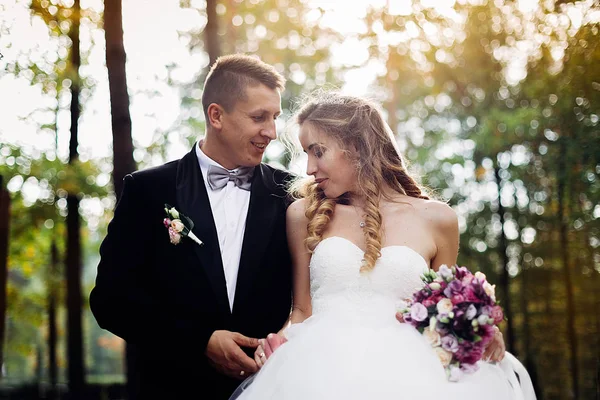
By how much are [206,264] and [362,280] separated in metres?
0.96

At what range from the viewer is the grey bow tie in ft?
14.7

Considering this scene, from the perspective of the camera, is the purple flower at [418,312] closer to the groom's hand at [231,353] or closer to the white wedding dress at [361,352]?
the white wedding dress at [361,352]

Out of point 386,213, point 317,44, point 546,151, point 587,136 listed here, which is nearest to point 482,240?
point 546,151

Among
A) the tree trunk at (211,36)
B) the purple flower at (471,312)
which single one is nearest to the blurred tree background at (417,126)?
the tree trunk at (211,36)

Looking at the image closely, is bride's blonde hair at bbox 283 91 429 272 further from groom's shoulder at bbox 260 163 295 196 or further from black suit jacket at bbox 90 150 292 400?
black suit jacket at bbox 90 150 292 400

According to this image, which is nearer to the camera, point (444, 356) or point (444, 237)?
point (444, 356)

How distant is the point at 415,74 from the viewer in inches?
719

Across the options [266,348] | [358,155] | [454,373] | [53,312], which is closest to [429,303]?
[454,373]

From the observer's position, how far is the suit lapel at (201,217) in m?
4.12

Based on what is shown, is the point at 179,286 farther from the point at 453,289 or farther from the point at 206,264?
the point at 453,289

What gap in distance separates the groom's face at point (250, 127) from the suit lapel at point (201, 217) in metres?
0.25

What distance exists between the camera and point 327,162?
174 inches

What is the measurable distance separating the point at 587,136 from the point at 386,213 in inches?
250

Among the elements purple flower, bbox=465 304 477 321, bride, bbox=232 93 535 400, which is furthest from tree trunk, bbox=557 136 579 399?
purple flower, bbox=465 304 477 321
